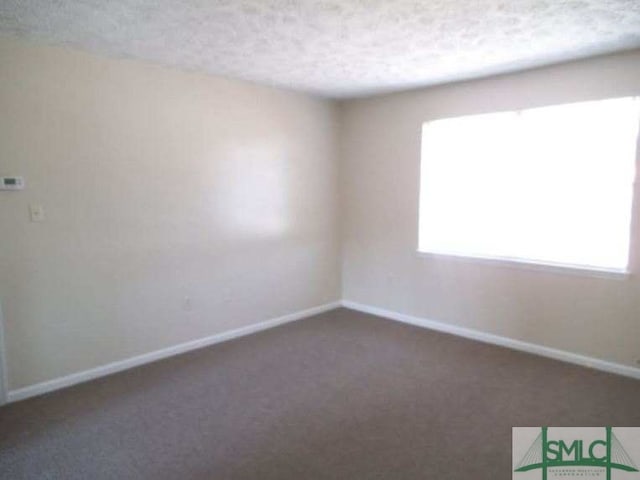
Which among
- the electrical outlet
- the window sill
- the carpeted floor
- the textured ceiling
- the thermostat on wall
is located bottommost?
the carpeted floor

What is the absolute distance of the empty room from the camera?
238 centimetres

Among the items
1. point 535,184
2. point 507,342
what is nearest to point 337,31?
point 535,184

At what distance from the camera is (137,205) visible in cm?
338

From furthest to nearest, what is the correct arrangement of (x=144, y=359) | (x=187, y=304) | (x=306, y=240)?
(x=306, y=240)
(x=187, y=304)
(x=144, y=359)

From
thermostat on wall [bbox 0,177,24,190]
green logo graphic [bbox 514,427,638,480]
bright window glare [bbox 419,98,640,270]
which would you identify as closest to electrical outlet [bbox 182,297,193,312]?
thermostat on wall [bbox 0,177,24,190]

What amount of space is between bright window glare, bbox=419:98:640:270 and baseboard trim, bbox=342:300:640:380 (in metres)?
0.76

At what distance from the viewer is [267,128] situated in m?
4.23

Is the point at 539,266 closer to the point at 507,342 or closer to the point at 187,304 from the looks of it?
→ the point at 507,342

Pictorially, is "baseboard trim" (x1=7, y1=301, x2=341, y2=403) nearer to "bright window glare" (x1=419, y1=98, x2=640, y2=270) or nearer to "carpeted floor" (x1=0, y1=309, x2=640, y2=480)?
"carpeted floor" (x1=0, y1=309, x2=640, y2=480)

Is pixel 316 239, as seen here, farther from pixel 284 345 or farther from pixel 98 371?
pixel 98 371

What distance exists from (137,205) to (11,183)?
838 millimetres

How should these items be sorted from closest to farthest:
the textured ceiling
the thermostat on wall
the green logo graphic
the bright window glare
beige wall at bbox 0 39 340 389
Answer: the green logo graphic
the textured ceiling
the thermostat on wall
beige wall at bbox 0 39 340 389
the bright window glare

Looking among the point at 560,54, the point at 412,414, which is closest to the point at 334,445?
the point at 412,414

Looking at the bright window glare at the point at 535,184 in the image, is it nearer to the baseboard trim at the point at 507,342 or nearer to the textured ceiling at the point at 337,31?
the textured ceiling at the point at 337,31
